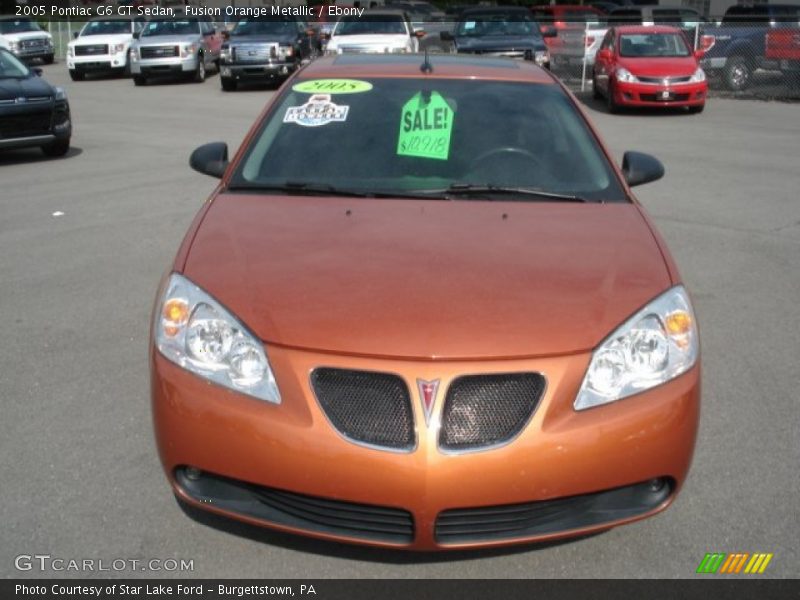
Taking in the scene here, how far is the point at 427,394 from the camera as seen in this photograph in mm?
2982

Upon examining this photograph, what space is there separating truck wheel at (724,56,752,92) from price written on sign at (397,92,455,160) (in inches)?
746

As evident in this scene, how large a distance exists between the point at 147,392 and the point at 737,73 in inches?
783

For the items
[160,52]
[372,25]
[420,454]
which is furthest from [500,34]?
[420,454]

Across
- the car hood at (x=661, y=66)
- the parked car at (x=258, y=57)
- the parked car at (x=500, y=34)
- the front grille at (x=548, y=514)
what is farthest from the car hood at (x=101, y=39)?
the front grille at (x=548, y=514)

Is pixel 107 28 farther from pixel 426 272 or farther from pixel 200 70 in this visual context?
pixel 426 272

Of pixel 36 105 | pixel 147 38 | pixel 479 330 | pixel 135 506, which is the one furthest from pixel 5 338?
pixel 147 38

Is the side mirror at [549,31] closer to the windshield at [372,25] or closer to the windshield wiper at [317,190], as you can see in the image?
the windshield at [372,25]

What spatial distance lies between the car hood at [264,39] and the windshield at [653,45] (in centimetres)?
828

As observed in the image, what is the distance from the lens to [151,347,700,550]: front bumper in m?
2.95

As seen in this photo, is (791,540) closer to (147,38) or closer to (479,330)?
(479,330)

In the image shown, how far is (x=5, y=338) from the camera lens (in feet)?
18.9

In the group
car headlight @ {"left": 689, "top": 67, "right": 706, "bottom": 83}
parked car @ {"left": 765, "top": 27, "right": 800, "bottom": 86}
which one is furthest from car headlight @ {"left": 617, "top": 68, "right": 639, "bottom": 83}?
parked car @ {"left": 765, "top": 27, "right": 800, "bottom": 86}

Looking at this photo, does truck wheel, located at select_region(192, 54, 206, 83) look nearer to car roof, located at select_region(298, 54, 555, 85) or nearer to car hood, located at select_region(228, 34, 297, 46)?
car hood, located at select_region(228, 34, 297, 46)

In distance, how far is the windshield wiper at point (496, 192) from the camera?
4277mm
